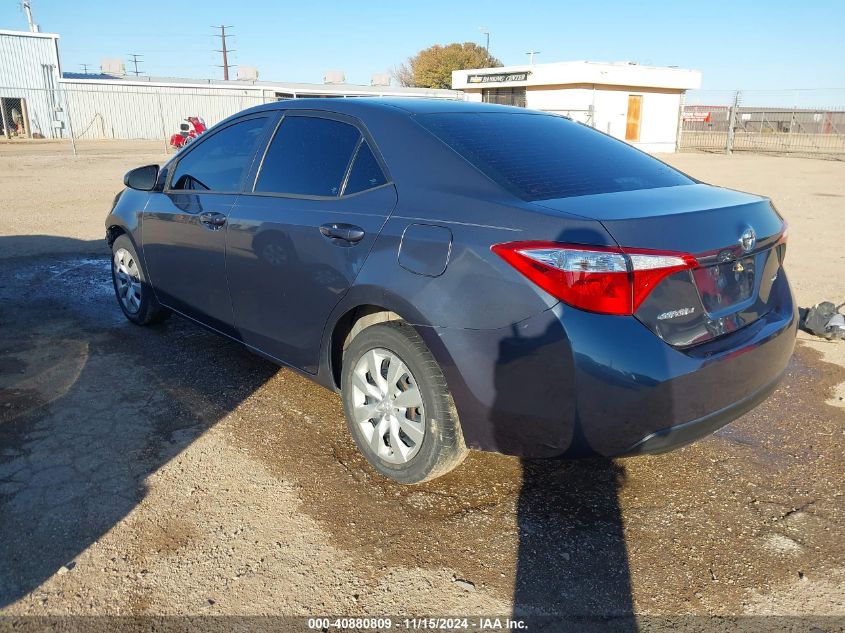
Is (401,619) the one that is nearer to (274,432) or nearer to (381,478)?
(381,478)

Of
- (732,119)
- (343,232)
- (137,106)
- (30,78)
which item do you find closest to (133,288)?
(343,232)

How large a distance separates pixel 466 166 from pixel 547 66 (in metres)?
30.6

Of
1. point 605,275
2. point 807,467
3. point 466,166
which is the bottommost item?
point 807,467

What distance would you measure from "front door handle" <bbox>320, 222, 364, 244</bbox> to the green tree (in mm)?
59934

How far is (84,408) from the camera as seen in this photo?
12.6ft

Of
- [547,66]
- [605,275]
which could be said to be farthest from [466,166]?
[547,66]

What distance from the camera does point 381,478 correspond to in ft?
10.4

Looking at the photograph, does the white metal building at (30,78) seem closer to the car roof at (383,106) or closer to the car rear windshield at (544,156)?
the car roof at (383,106)

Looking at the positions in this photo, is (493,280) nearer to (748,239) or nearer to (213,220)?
(748,239)

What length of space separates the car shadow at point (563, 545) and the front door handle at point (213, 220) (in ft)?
6.78

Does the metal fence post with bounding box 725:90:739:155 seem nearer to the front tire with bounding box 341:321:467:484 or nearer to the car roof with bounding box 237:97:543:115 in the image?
the car roof with bounding box 237:97:543:115

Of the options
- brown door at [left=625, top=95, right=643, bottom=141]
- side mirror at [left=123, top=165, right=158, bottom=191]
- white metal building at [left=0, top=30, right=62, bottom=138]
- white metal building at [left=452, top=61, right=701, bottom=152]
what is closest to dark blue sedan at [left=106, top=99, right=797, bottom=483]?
side mirror at [left=123, top=165, right=158, bottom=191]

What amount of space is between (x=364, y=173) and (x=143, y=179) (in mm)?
2247

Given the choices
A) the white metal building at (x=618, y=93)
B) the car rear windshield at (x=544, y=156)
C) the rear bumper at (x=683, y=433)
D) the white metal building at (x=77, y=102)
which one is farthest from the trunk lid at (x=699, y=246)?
the white metal building at (x=77, y=102)
